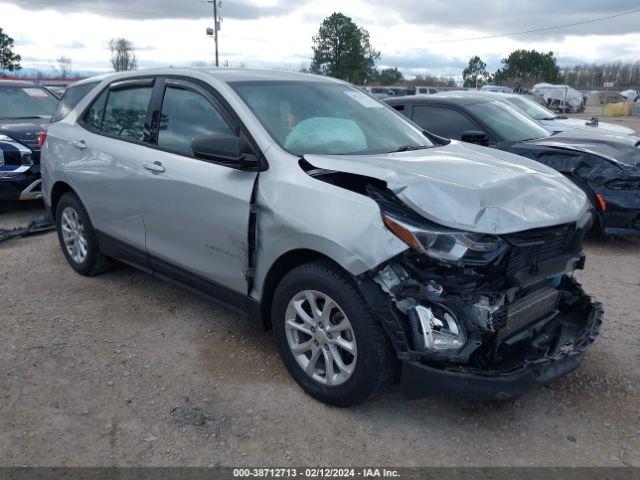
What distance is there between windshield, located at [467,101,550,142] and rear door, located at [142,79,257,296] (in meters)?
4.16

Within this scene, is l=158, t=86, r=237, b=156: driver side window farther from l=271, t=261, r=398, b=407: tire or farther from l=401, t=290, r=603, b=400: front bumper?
l=401, t=290, r=603, b=400: front bumper

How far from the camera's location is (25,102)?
889 cm

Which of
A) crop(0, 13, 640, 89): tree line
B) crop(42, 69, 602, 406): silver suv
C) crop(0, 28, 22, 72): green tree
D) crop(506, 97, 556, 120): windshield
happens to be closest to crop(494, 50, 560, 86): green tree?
crop(0, 13, 640, 89): tree line

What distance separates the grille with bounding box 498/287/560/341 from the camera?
280 cm

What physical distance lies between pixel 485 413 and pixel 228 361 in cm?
163

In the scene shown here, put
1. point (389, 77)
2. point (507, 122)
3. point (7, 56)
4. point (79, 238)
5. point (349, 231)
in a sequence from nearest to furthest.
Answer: point (349, 231)
point (79, 238)
point (507, 122)
point (7, 56)
point (389, 77)

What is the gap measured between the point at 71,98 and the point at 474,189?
4.08 metres

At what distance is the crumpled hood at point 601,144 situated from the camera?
596 centimetres

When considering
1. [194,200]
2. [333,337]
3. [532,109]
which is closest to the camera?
[333,337]

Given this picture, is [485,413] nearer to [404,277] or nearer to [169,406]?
[404,277]

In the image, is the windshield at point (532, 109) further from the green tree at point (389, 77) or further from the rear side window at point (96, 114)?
the green tree at point (389, 77)

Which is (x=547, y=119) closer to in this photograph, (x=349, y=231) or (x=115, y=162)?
(x=115, y=162)

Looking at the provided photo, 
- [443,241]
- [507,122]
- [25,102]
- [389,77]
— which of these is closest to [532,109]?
[507,122]

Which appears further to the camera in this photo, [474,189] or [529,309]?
[529,309]
